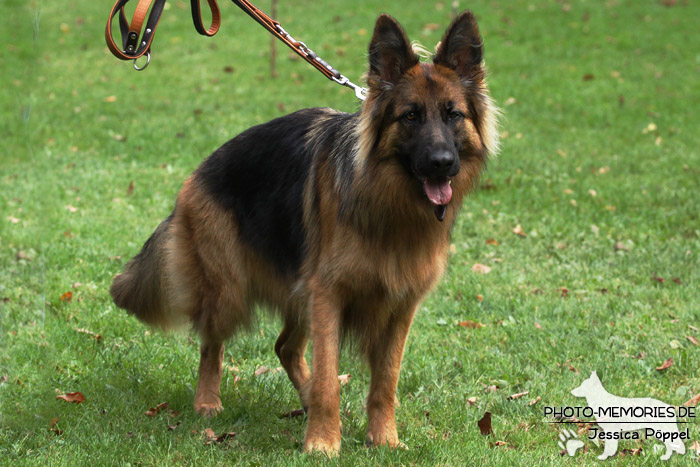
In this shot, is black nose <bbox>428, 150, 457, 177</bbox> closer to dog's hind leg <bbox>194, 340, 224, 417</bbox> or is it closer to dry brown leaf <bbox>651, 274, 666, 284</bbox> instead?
dog's hind leg <bbox>194, 340, 224, 417</bbox>

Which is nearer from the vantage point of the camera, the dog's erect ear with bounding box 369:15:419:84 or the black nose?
the black nose

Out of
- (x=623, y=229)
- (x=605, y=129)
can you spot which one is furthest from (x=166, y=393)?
(x=605, y=129)

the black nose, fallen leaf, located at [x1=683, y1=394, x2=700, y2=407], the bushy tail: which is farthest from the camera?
the bushy tail

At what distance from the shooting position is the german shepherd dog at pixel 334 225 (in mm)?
4141

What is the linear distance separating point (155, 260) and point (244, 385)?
1059mm

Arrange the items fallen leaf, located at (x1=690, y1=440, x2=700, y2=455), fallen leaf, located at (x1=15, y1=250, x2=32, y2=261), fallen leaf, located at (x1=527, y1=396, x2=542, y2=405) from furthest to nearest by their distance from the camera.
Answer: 1. fallen leaf, located at (x1=15, y1=250, x2=32, y2=261)
2. fallen leaf, located at (x1=527, y1=396, x2=542, y2=405)
3. fallen leaf, located at (x1=690, y1=440, x2=700, y2=455)

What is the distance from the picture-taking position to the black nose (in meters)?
3.89

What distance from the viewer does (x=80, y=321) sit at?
6.20 metres

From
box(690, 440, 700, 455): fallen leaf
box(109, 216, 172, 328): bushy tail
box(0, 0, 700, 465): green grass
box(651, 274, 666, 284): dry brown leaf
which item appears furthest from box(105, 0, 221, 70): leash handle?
box(651, 274, 666, 284): dry brown leaf

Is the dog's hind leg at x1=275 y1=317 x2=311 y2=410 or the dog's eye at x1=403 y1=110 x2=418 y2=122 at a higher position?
the dog's eye at x1=403 y1=110 x2=418 y2=122

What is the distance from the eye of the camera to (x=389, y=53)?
415 centimetres

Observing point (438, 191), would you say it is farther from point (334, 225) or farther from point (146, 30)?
point (146, 30)

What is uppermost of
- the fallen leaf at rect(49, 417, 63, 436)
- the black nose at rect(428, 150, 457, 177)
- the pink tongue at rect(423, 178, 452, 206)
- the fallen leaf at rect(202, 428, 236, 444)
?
the black nose at rect(428, 150, 457, 177)

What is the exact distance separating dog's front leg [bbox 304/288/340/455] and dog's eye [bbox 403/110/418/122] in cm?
105
